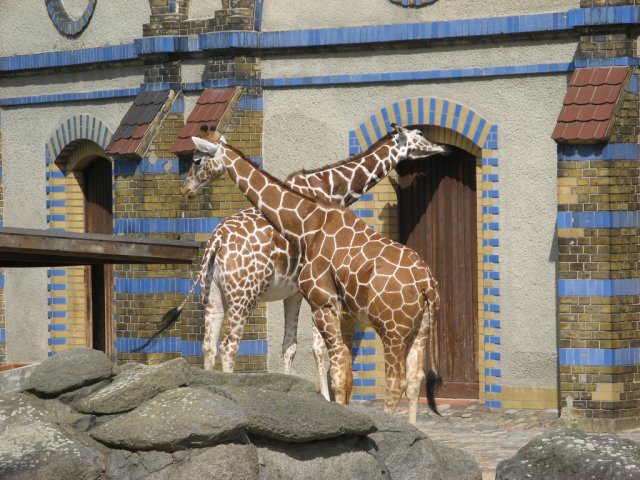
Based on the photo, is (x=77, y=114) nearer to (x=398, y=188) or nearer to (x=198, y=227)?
(x=198, y=227)

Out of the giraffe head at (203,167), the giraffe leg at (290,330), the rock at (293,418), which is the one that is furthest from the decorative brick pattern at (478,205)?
the rock at (293,418)

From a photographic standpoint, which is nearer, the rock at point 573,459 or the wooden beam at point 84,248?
the rock at point 573,459

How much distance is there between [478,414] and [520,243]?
1889mm

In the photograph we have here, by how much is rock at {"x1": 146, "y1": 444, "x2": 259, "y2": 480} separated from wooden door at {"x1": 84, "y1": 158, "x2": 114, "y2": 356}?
1013cm

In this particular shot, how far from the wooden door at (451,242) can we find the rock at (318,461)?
6.24 m

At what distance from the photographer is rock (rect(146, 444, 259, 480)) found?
912cm

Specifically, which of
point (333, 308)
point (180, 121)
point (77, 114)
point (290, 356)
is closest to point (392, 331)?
point (333, 308)

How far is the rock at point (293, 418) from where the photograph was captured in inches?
377

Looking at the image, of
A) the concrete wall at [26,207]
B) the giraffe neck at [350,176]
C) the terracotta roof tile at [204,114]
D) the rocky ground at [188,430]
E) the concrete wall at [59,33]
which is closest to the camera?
the rocky ground at [188,430]

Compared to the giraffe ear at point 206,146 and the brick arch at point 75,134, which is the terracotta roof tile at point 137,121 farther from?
the giraffe ear at point 206,146

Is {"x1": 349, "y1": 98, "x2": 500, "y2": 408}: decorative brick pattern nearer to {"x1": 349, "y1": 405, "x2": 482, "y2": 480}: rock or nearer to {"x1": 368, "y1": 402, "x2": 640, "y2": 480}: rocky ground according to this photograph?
{"x1": 368, "y1": 402, "x2": 640, "y2": 480}: rocky ground

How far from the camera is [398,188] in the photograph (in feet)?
53.8

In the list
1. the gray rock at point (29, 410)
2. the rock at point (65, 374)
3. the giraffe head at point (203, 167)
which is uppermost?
the giraffe head at point (203, 167)

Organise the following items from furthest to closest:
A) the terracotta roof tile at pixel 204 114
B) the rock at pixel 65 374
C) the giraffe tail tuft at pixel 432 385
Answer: the terracotta roof tile at pixel 204 114 → the giraffe tail tuft at pixel 432 385 → the rock at pixel 65 374
